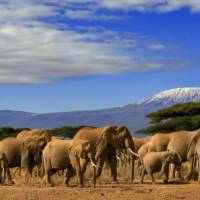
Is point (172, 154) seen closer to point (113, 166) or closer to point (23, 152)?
point (113, 166)

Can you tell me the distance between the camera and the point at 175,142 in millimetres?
27016

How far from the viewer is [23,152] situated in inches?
1016

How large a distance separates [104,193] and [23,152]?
659cm

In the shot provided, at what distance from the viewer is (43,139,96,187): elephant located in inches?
875

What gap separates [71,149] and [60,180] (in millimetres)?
3723

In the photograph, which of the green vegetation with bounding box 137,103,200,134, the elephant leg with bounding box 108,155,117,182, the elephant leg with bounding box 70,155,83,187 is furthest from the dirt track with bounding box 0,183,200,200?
the green vegetation with bounding box 137,103,200,134

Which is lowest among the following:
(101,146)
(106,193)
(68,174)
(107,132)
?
(106,193)

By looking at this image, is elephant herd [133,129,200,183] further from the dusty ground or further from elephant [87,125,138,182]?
the dusty ground

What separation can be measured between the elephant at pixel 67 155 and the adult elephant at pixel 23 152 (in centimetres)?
191

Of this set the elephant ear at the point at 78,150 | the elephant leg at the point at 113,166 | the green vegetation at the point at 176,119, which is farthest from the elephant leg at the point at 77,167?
the green vegetation at the point at 176,119

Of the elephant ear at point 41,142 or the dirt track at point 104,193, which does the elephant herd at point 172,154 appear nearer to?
the dirt track at point 104,193

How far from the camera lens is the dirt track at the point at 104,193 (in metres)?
19.1

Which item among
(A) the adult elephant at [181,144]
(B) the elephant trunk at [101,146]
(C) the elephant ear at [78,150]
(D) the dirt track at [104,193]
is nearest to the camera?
(D) the dirt track at [104,193]

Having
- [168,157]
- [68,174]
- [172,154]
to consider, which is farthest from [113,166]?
[68,174]
